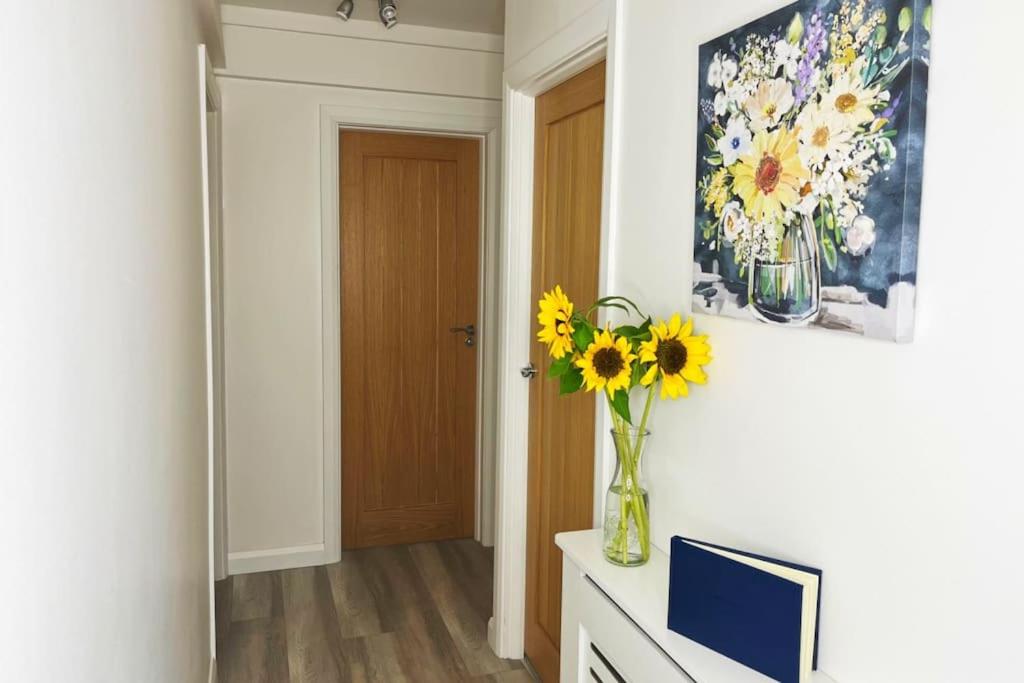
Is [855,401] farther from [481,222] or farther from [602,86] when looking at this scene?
[481,222]

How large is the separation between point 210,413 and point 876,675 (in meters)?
2.22

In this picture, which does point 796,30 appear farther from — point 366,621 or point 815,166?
point 366,621

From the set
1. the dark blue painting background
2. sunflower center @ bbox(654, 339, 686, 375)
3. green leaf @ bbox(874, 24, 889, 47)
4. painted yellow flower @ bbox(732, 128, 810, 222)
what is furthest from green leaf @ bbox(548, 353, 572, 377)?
green leaf @ bbox(874, 24, 889, 47)

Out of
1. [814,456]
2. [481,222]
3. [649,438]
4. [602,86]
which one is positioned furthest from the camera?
[481,222]

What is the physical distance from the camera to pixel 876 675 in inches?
44.7

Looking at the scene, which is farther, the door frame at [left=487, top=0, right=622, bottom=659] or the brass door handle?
the brass door handle

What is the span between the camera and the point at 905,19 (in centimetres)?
103

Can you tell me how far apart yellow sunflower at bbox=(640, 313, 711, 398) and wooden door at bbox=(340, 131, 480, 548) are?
94.2 inches

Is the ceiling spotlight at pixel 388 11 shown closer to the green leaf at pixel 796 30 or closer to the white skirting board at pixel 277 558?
the green leaf at pixel 796 30

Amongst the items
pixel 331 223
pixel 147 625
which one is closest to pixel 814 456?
pixel 147 625

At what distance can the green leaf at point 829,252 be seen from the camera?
117 cm

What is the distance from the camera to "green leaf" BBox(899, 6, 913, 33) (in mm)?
1017

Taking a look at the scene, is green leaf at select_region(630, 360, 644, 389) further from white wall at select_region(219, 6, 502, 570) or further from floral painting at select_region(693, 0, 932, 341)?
white wall at select_region(219, 6, 502, 570)

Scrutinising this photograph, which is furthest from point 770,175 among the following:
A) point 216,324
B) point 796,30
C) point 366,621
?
point 216,324
